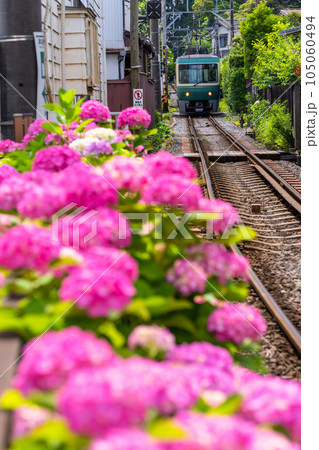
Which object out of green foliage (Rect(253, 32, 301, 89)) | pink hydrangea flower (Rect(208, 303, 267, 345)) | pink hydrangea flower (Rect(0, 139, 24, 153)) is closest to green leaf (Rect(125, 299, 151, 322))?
pink hydrangea flower (Rect(208, 303, 267, 345))

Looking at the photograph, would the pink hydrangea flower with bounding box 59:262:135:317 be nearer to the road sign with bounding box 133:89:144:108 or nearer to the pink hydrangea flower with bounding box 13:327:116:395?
the pink hydrangea flower with bounding box 13:327:116:395

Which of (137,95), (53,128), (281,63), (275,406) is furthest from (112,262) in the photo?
(281,63)

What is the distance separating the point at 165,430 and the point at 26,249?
2.50 feet

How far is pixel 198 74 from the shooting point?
31000 millimetres

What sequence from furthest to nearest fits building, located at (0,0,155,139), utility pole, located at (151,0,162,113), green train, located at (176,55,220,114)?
green train, located at (176,55,220,114) → utility pole, located at (151,0,162,113) → building, located at (0,0,155,139)

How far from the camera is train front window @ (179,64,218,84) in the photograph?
101 ft

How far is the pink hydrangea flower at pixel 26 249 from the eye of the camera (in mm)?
1757

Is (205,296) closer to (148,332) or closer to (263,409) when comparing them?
(148,332)

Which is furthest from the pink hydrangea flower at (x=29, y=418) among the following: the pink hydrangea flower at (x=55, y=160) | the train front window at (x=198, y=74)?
the train front window at (x=198, y=74)

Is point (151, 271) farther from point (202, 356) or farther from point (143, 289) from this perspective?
point (202, 356)

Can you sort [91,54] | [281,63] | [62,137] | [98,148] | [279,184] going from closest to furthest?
[98,148] → [62,137] → [279,184] → [91,54] → [281,63]

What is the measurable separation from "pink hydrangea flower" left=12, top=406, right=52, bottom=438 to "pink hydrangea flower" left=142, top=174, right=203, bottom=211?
2.99 feet

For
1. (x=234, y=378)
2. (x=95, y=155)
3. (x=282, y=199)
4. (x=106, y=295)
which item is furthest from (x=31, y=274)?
(x=282, y=199)

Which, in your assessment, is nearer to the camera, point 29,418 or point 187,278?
point 29,418
